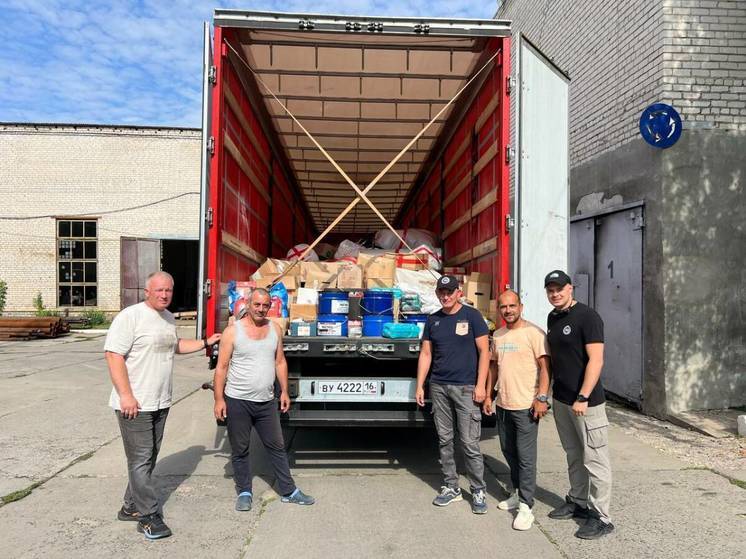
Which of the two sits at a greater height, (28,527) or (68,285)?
(68,285)

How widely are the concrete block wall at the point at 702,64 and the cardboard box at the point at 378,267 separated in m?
4.02

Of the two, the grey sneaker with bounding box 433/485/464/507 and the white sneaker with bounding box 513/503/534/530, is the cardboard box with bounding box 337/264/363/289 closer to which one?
the grey sneaker with bounding box 433/485/464/507

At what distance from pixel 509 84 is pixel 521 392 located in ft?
8.52

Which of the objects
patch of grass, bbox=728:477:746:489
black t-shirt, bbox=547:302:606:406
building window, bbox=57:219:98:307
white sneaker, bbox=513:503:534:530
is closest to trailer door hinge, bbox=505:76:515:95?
black t-shirt, bbox=547:302:606:406

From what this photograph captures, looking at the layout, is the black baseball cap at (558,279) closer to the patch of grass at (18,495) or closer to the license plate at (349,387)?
the license plate at (349,387)

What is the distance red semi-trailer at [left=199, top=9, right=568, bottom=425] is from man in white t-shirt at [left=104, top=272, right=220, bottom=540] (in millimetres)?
824

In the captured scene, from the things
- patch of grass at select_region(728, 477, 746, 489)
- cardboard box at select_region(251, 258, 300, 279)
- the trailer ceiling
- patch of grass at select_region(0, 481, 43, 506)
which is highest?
the trailer ceiling

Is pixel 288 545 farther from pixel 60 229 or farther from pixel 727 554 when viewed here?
pixel 60 229

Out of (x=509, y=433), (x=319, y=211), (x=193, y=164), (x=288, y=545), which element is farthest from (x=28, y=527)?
(x=193, y=164)

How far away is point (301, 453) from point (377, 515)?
1.55 meters

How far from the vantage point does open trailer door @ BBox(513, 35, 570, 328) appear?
446 cm

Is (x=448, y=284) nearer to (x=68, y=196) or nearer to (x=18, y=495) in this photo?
(x=18, y=495)

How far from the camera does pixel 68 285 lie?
19.8 m

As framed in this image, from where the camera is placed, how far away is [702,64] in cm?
662
